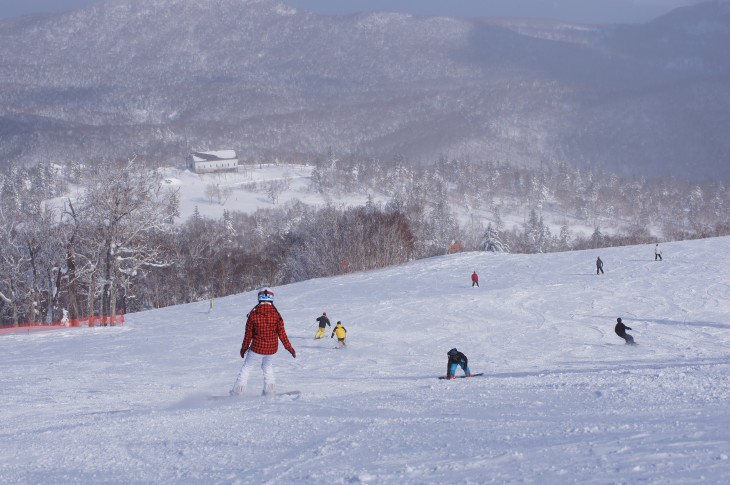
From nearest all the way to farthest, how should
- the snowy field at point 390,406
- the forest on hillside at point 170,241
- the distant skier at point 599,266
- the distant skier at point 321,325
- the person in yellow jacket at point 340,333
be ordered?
the snowy field at point 390,406 → the person in yellow jacket at point 340,333 → the distant skier at point 321,325 → the forest on hillside at point 170,241 → the distant skier at point 599,266

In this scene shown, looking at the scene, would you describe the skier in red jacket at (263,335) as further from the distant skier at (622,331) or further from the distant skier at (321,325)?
the distant skier at (622,331)

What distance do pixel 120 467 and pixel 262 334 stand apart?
13.1 feet

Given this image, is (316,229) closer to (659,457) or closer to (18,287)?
(18,287)

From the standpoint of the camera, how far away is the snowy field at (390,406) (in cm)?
593

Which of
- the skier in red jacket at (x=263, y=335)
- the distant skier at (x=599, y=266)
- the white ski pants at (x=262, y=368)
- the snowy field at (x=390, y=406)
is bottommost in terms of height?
the snowy field at (x=390, y=406)

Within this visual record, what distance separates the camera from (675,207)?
604 feet

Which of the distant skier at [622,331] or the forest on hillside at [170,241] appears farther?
the forest on hillside at [170,241]

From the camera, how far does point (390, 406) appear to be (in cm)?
898

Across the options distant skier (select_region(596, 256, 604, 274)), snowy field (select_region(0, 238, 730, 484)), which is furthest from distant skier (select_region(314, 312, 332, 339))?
distant skier (select_region(596, 256, 604, 274))

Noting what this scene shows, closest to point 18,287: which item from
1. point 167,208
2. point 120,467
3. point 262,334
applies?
point 167,208

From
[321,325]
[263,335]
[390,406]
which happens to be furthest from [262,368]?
[321,325]

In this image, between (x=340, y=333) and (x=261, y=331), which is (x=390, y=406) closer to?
(x=261, y=331)

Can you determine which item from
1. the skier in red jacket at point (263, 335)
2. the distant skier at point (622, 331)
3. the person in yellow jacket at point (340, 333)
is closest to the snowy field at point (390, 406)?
the distant skier at point (622, 331)

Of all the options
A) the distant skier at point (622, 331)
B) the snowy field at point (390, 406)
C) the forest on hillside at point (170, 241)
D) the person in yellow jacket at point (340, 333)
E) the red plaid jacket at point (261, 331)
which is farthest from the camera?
the forest on hillside at point (170, 241)
